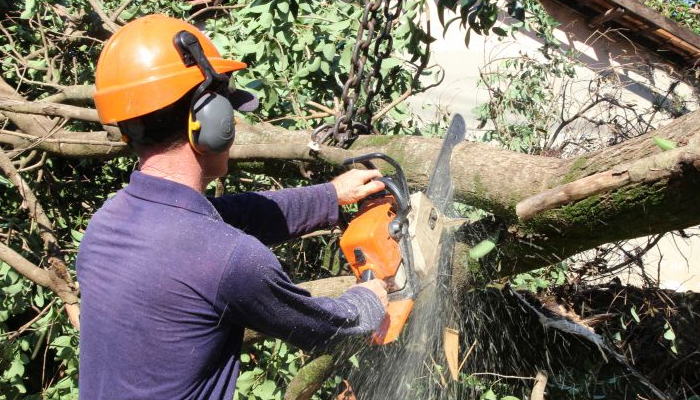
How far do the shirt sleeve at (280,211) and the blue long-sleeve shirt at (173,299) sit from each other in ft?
1.71

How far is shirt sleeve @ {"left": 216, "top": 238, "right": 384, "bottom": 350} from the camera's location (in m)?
1.73

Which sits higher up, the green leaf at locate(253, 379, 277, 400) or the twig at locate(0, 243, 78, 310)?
the twig at locate(0, 243, 78, 310)

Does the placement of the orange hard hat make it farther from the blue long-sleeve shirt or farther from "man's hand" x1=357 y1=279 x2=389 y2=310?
"man's hand" x1=357 y1=279 x2=389 y2=310

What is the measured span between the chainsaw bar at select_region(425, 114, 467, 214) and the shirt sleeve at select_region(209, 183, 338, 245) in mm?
384

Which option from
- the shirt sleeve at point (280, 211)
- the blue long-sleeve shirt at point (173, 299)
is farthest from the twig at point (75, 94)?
the blue long-sleeve shirt at point (173, 299)

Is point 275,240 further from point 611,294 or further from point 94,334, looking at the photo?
point 611,294

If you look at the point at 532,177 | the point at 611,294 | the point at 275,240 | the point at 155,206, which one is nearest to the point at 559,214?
the point at 532,177

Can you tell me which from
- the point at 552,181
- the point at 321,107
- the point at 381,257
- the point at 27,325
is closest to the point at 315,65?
the point at 321,107

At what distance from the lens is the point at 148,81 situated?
178cm

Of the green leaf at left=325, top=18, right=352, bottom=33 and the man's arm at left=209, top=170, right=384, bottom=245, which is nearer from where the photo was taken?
the man's arm at left=209, top=170, right=384, bottom=245

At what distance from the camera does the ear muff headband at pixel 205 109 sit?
5.87 ft

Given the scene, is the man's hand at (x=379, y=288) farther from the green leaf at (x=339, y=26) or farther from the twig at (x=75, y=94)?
the twig at (x=75, y=94)

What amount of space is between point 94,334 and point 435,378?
2.03 m

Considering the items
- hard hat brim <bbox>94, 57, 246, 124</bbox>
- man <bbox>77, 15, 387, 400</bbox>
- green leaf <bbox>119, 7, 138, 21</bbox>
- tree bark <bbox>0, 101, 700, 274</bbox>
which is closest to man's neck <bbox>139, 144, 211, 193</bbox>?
man <bbox>77, 15, 387, 400</bbox>
